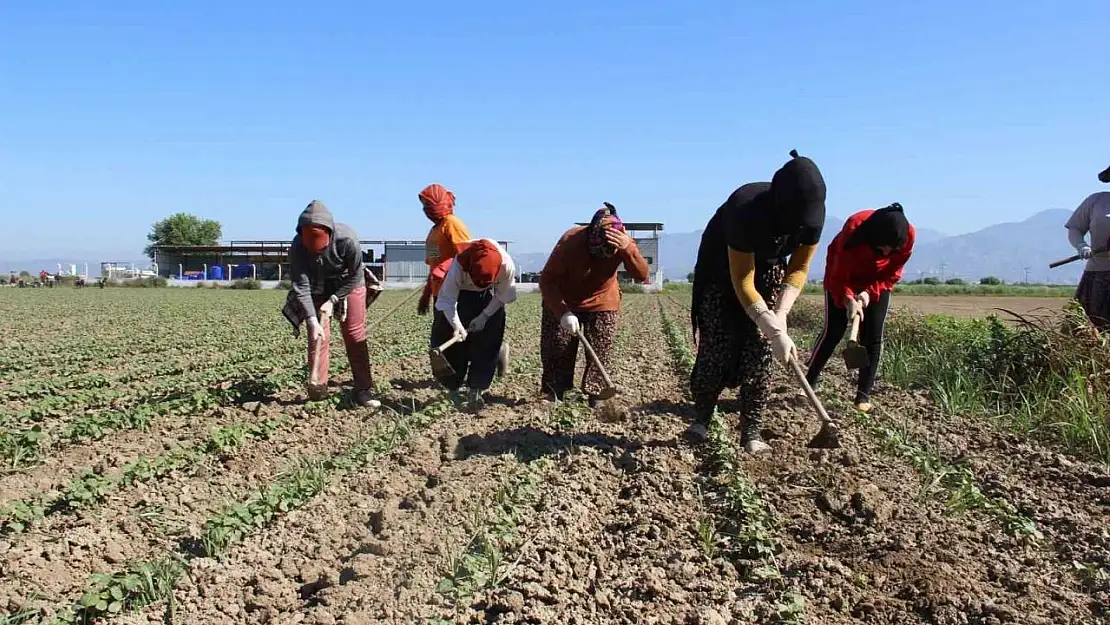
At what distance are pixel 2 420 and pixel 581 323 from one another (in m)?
3.64

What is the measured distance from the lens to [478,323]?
5586 mm

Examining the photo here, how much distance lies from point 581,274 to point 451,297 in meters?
0.88

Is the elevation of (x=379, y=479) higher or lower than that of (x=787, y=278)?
lower

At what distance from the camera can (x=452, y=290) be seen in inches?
216

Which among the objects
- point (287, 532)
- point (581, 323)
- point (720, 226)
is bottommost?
point (287, 532)

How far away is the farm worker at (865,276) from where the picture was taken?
494 centimetres

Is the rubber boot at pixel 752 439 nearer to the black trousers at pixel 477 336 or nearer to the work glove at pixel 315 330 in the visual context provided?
the black trousers at pixel 477 336

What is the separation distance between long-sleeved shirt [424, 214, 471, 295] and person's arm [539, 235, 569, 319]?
73 cm

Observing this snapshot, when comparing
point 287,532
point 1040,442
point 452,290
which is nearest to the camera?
point 287,532

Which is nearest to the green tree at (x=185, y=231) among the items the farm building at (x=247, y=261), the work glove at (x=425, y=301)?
the farm building at (x=247, y=261)

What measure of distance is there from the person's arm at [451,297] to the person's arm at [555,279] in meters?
0.58

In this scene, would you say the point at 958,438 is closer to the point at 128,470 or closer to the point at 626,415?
the point at 626,415

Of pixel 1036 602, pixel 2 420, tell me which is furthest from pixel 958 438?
pixel 2 420

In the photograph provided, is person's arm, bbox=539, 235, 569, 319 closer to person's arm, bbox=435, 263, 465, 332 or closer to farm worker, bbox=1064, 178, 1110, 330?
person's arm, bbox=435, 263, 465, 332
